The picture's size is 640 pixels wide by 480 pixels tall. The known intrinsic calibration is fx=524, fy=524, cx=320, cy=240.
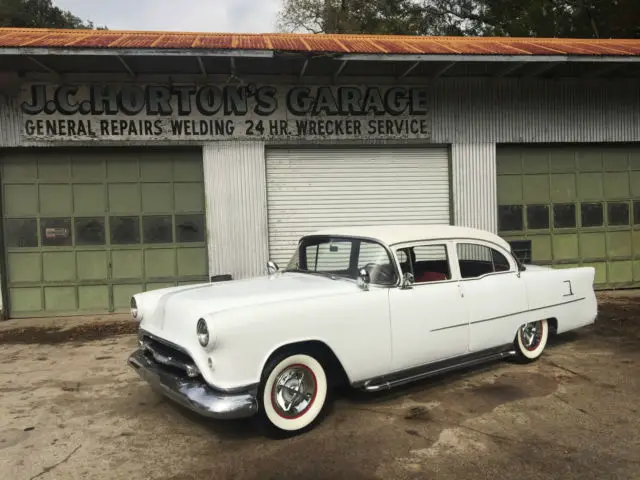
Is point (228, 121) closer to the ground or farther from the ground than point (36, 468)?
farther from the ground

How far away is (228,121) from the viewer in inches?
343

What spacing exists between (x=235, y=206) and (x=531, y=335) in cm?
513

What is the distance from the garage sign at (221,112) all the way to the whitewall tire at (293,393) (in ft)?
18.6

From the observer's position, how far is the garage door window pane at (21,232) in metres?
8.58

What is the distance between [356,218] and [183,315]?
5.65 metres

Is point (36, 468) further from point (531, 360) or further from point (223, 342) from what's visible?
point (531, 360)

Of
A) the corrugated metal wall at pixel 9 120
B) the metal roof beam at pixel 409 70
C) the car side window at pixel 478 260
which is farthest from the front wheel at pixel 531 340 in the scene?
the corrugated metal wall at pixel 9 120

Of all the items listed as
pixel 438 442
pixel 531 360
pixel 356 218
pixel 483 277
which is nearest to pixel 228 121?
pixel 356 218

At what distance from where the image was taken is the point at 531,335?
548cm

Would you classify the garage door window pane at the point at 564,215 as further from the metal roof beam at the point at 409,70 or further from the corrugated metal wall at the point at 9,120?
the corrugated metal wall at the point at 9,120

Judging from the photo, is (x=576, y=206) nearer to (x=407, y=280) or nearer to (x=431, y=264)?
(x=431, y=264)

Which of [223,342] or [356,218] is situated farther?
[356,218]

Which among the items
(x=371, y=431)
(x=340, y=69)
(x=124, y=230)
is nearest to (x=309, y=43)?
(x=340, y=69)

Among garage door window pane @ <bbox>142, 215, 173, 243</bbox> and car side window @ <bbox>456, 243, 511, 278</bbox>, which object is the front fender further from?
garage door window pane @ <bbox>142, 215, 173, 243</bbox>
